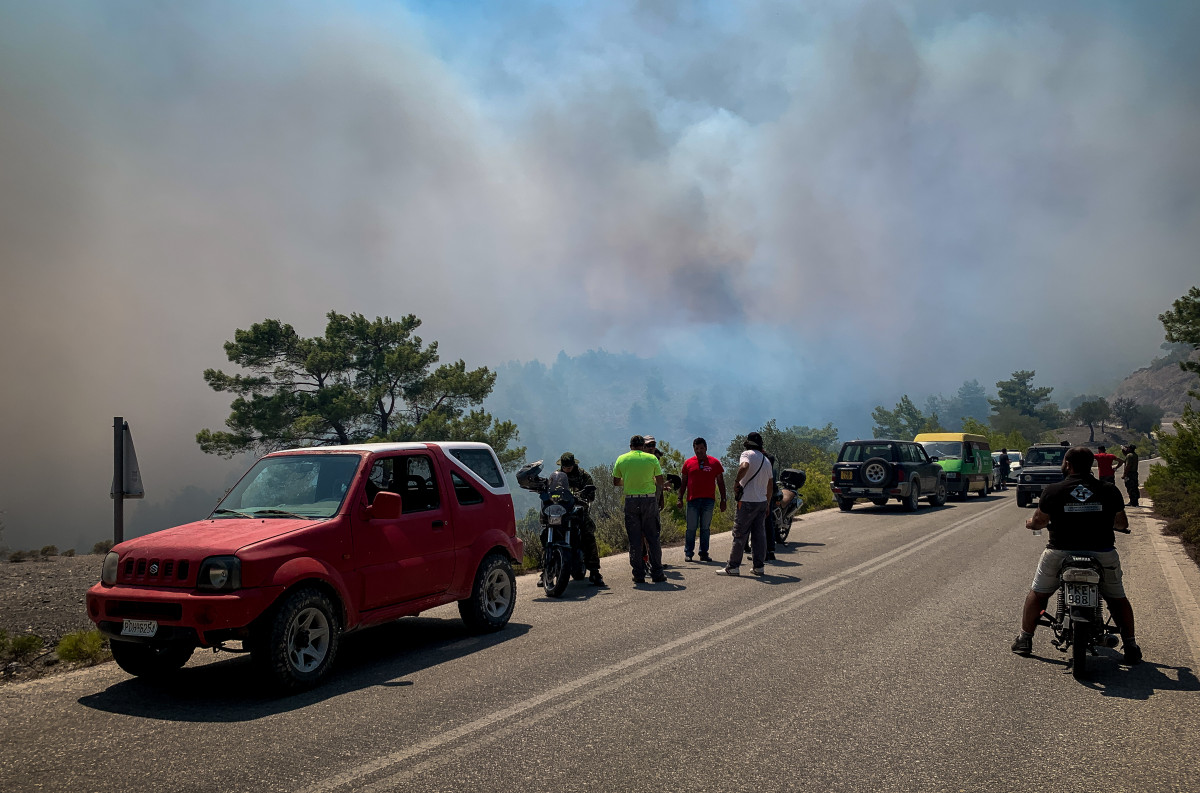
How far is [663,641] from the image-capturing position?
7.27 meters

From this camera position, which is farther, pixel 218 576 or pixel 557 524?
pixel 557 524

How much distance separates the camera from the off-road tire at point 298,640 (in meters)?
5.71

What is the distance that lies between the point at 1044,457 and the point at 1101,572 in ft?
73.8

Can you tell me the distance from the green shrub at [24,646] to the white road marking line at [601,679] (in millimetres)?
5804

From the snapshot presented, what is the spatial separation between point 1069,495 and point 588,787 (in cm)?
460

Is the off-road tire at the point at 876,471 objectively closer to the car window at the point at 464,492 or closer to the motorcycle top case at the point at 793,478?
the motorcycle top case at the point at 793,478

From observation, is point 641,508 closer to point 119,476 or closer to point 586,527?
point 586,527

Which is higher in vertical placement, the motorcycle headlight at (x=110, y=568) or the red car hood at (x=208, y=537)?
the red car hood at (x=208, y=537)

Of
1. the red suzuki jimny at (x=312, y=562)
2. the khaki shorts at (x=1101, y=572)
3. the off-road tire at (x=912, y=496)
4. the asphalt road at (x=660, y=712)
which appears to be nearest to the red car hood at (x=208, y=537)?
the red suzuki jimny at (x=312, y=562)

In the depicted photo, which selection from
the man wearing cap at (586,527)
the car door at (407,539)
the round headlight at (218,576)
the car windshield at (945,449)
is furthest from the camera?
the car windshield at (945,449)

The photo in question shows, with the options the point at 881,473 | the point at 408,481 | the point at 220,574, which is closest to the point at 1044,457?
the point at 881,473

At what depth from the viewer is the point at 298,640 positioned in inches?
237

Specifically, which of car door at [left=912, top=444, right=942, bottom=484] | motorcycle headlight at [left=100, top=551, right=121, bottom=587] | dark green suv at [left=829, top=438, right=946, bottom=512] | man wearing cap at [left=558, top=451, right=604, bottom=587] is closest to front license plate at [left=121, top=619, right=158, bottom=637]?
motorcycle headlight at [left=100, top=551, right=121, bottom=587]

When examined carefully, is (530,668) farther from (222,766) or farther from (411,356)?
(411,356)
